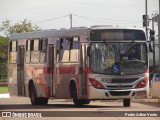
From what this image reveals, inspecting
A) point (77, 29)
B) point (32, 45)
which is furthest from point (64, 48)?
point (32, 45)

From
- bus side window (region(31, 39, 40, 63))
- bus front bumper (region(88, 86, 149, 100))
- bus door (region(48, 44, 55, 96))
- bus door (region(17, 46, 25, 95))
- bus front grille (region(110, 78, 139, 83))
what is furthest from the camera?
bus door (region(17, 46, 25, 95))

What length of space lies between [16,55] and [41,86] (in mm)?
3130

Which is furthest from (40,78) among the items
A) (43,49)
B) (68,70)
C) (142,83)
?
(142,83)

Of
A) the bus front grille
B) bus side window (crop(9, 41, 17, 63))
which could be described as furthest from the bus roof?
the bus front grille

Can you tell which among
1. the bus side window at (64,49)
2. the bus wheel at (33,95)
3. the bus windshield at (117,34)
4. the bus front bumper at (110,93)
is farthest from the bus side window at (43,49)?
the bus front bumper at (110,93)

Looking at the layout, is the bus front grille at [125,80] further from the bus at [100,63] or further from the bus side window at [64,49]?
the bus side window at [64,49]

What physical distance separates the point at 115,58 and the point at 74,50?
1.67 metres

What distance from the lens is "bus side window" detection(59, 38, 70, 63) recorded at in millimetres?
29544

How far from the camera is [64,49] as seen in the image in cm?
2978

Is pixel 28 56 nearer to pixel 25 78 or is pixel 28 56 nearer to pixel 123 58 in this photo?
pixel 25 78

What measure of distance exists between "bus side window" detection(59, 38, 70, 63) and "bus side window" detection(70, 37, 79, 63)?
42cm

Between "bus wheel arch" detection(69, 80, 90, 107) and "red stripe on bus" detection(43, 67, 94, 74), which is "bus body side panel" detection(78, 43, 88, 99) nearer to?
"red stripe on bus" detection(43, 67, 94, 74)

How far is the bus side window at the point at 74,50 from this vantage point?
2861 centimetres

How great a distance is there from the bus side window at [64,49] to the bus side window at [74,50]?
1.39 ft
